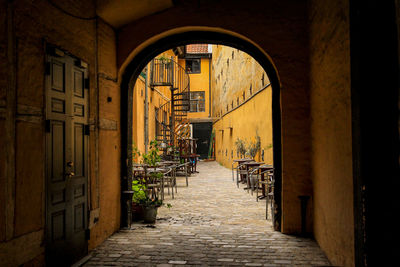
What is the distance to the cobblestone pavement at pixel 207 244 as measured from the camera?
366 cm

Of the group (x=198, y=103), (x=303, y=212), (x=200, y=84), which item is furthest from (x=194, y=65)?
(x=303, y=212)

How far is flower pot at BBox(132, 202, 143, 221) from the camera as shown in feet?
18.6

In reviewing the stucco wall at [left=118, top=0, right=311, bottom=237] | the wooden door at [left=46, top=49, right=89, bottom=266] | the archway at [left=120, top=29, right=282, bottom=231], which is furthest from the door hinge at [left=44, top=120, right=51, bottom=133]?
the stucco wall at [left=118, top=0, right=311, bottom=237]

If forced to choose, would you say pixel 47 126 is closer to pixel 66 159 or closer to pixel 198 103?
pixel 66 159

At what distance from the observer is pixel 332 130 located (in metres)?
3.44

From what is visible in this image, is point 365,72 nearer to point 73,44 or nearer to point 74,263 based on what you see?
point 73,44

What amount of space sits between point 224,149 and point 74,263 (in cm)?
1579

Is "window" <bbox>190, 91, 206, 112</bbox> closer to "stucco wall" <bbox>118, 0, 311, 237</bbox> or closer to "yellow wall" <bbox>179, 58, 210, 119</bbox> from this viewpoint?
"yellow wall" <bbox>179, 58, 210, 119</bbox>

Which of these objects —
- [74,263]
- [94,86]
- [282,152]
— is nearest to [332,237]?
[282,152]

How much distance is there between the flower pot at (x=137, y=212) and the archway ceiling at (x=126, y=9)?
3.33m

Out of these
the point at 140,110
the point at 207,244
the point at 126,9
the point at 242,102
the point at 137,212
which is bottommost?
the point at 207,244

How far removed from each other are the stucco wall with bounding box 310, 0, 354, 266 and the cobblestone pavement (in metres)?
0.51

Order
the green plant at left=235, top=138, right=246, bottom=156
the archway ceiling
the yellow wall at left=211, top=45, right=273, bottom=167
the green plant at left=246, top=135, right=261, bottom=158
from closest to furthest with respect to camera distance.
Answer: the archway ceiling
the yellow wall at left=211, top=45, right=273, bottom=167
the green plant at left=246, top=135, right=261, bottom=158
the green plant at left=235, top=138, right=246, bottom=156

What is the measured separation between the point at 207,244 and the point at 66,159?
2.29 m
